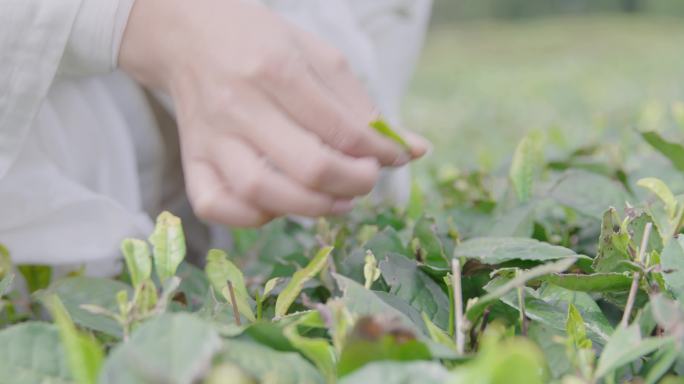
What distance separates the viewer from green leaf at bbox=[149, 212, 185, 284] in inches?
23.2

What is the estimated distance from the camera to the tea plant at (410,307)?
0.45 m

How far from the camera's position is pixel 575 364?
19.9 inches

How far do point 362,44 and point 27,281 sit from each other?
0.65 metres

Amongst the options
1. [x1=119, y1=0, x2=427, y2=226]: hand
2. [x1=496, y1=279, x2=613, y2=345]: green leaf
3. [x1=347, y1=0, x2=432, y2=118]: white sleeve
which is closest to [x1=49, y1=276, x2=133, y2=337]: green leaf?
[x1=119, y1=0, x2=427, y2=226]: hand

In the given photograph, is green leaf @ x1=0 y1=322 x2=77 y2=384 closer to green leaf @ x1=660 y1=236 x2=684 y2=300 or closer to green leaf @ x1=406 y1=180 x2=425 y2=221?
green leaf @ x1=660 y1=236 x2=684 y2=300

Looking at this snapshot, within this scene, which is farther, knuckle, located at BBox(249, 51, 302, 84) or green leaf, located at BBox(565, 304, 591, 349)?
knuckle, located at BBox(249, 51, 302, 84)

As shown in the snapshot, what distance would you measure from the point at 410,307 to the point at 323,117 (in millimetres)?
156

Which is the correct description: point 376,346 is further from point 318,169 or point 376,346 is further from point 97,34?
point 97,34

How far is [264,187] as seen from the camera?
2.09ft

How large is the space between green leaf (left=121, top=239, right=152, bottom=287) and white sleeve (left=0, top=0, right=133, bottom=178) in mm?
286

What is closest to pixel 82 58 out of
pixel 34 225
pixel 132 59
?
pixel 132 59

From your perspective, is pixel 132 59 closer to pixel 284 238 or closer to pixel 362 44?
pixel 284 238

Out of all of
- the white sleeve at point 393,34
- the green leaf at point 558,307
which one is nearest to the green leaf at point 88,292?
the green leaf at point 558,307

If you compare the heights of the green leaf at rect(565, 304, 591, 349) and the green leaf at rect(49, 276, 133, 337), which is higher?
the green leaf at rect(565, 304, 591, 349)
